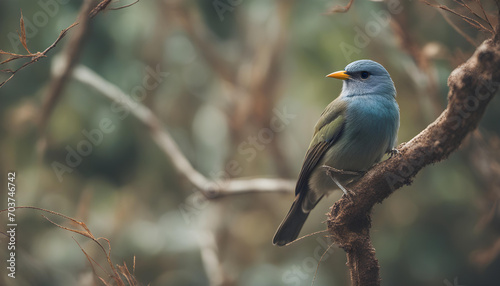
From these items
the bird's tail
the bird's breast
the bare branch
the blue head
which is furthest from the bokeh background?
the bird's breast

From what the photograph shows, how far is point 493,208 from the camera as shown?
436 centimetres

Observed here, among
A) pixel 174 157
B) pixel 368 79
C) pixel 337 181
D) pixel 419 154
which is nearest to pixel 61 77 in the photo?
pixel 174 157

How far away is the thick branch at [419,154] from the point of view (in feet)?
5.99

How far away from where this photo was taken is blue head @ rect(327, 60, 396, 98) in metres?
3.02

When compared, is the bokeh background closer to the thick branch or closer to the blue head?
the blue head

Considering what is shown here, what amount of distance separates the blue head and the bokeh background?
5.43 feet

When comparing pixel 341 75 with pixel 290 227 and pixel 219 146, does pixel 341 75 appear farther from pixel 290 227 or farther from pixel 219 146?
pixel 219 146

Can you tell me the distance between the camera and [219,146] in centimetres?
573

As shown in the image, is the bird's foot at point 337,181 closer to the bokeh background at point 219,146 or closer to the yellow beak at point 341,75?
the yellow beak at point 341,75

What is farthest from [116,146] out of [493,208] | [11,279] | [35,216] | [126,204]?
[493,208]

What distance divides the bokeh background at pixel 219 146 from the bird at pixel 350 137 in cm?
142

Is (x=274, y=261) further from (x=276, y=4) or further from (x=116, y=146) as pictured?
(x=276, y=4)

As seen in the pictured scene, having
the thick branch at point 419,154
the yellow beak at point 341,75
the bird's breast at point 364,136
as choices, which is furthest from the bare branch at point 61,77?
the thick branch at point 419,154

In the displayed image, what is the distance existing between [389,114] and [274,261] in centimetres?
320
